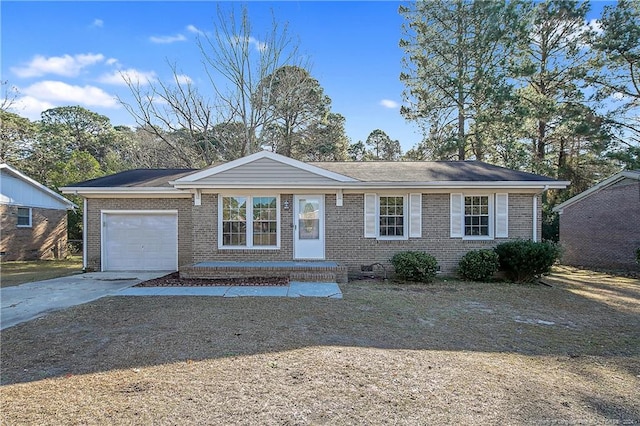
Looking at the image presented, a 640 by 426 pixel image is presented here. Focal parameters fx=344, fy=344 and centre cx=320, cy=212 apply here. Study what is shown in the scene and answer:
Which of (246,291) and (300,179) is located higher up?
(300,179)

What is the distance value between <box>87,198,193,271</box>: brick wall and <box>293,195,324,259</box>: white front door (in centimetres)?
403

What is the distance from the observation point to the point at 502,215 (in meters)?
11.0

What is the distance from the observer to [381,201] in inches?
439

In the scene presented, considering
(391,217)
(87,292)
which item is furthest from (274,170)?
(87,292)

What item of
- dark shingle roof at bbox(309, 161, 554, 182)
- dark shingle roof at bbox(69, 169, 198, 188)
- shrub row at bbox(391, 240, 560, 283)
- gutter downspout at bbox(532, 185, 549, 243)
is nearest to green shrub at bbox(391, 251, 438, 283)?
shrub row at bbox(391, 240, 560, 283)

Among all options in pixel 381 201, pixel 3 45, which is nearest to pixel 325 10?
pixel 381 201

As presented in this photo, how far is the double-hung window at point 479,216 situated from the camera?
11016mm

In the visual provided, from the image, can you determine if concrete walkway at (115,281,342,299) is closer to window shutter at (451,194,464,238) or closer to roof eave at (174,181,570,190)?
roof eave at (174,181,570,190)

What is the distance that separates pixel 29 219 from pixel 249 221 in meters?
15.2

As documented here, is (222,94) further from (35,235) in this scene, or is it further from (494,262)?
(494,262)

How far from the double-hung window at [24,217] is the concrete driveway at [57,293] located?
10.4 metres

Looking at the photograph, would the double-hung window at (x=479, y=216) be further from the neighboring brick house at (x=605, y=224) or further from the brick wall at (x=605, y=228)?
the neighboring brick house at (x=605, y=224)

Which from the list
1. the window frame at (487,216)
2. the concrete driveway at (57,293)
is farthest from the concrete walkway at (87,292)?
the window frame at (487,216)

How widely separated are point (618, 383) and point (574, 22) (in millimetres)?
24164
